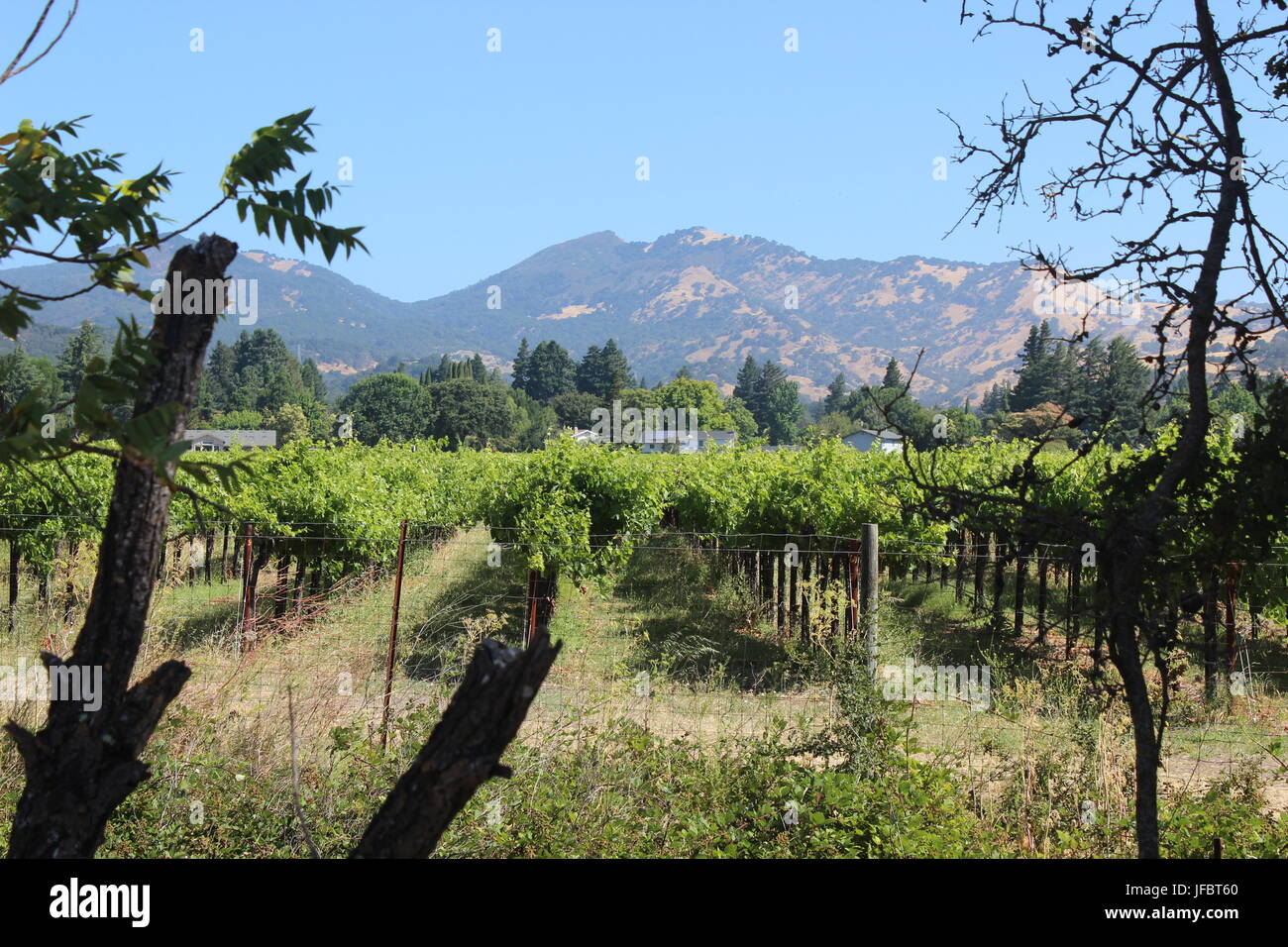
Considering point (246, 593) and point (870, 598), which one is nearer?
point (870, 598)

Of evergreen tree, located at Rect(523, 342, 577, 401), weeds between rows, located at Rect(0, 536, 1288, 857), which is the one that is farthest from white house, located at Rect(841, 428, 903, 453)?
evergreen tree, located at Rect(523, 342, 577, 401)

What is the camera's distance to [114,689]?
8.23 feet

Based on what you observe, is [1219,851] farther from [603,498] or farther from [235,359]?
[235,359]

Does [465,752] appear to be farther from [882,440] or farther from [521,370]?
[521,370]

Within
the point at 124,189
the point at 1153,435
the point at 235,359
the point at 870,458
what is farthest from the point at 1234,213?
the point at 235,359

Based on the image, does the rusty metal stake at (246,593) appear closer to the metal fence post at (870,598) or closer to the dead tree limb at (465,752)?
the metal fence post at (870,598)

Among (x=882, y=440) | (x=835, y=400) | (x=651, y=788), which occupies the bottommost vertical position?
(x=651, y=788)

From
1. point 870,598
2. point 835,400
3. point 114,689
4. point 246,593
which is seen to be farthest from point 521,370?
point 114,689

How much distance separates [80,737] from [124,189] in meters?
1.43

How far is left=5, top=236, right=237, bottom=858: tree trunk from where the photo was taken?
2.44 metres

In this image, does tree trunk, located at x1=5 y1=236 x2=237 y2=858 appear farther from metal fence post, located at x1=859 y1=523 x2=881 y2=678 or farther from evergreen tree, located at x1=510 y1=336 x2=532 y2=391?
evergreen tree, located at x1=510 y1=336 x2=532 y2=391

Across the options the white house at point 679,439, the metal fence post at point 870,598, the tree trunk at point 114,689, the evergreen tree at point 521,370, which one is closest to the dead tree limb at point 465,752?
the tree trunk at point 114,689

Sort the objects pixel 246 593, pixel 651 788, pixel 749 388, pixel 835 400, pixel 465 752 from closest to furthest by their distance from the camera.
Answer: pixel 465 752, pixel 651 788, pixel 246 593, pixel 835 400, pixel 749 388

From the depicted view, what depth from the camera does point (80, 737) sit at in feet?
8.16
